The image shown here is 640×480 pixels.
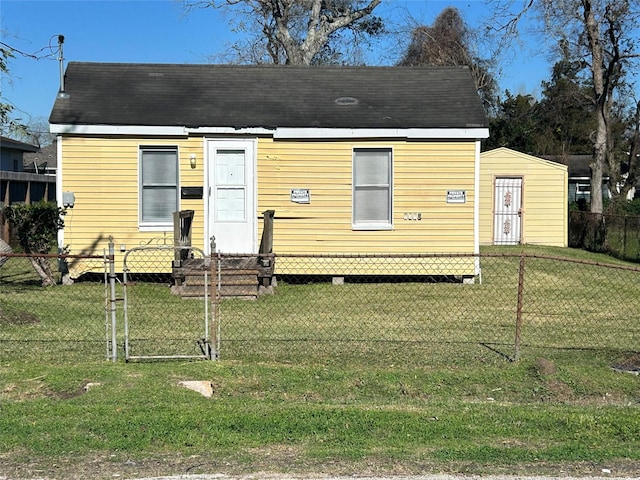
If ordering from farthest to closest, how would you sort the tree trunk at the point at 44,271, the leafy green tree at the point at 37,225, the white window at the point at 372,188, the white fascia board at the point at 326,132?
1. the white window at the point at 372,188
2. the white fascia board at the point at 326,132
3. the tree trunk at the point at 44,271
4. the leafy green tree at the point at 37,225

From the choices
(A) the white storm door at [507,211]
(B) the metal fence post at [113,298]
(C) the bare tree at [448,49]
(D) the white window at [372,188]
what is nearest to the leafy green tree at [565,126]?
(C) the bare tree at [448,49]

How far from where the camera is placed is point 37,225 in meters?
13.0

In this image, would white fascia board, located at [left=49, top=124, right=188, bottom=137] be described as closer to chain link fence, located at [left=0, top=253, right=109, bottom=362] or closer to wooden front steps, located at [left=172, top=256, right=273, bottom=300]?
chain link fence, located at [left=0, top=253, right=109, bottom=362]

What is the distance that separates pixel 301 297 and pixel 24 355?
18.0 ft

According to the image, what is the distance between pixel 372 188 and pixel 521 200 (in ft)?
30.9

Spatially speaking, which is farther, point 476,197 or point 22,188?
point 22,188

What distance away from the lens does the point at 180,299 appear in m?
12.2

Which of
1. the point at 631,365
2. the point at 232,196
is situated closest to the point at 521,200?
the point at 232,196

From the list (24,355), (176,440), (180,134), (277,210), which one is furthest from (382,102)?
(176,440)

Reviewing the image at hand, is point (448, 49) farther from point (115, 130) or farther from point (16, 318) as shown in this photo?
point (16, 318)

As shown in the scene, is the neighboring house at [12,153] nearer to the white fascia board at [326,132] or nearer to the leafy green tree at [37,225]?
the leafy green tree at [37,225]

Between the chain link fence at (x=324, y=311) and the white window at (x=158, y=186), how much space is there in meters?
0.79

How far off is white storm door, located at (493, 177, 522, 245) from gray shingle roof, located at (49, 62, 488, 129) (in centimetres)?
683

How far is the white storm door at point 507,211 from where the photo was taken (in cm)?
2222
